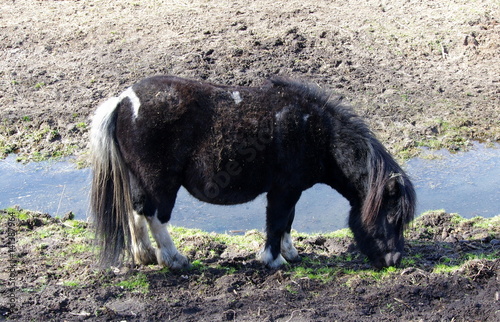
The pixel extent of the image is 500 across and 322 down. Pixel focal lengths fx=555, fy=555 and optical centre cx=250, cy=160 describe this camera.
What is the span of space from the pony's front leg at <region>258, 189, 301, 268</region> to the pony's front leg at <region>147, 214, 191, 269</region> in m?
0.82

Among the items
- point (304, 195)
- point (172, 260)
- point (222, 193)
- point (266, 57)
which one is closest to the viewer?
point (222, 193)

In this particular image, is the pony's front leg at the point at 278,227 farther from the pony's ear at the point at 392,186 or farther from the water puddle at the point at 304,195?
the water puddle at the point at 304,195

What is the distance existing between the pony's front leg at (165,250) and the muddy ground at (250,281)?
0.09 meters

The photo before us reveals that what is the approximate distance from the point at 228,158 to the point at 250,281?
117 cm

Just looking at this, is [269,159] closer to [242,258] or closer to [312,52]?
[242,258]

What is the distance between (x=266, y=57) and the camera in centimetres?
1038

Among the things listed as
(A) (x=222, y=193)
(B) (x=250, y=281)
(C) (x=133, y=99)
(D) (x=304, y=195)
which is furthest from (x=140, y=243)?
(D) (x=304, y=195)

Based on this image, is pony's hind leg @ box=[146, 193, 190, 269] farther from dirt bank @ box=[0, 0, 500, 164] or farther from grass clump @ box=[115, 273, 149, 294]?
dirt bank @ box=[0, 0, 500, 164]

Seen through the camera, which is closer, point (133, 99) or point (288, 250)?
point (133, 99)

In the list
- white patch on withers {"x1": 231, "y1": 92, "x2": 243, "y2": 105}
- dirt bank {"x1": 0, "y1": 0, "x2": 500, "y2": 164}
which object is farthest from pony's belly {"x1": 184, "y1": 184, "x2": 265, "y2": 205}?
dirt bank {"x1": 0, "y1": 0, "x2": 500, "y2": 164}

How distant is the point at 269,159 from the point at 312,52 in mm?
5910

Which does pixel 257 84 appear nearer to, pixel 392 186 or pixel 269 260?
pixel 269 260

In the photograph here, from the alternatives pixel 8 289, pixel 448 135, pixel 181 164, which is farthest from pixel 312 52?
pixel 8 289

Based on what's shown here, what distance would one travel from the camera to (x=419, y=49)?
10922mm
